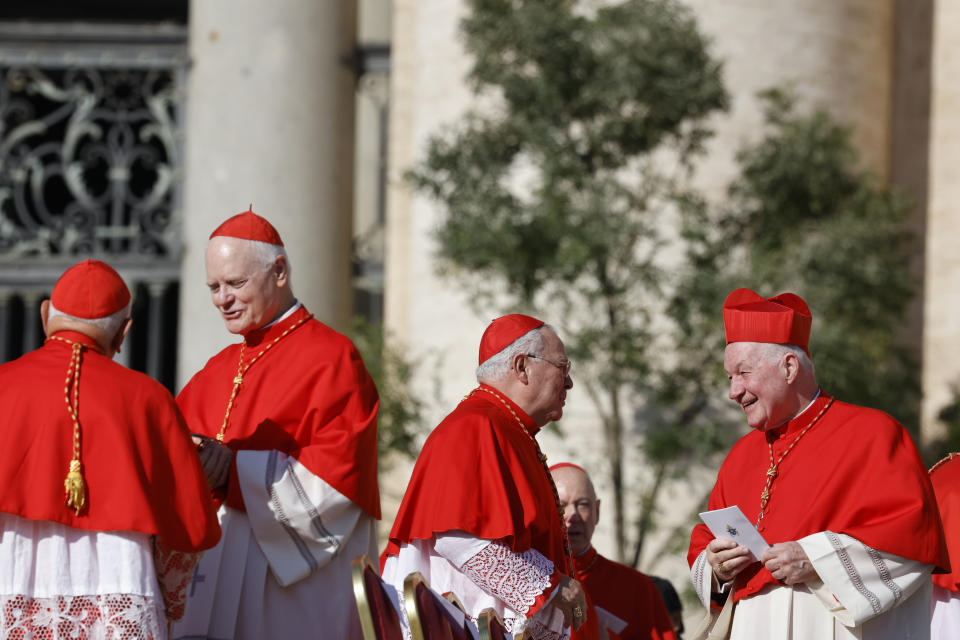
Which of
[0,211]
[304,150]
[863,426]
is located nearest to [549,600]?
[863,426]

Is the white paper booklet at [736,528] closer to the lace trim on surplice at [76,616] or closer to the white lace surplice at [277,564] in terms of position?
Answer: the white lace surplice at [277,564]

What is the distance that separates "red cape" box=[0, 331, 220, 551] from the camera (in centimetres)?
393

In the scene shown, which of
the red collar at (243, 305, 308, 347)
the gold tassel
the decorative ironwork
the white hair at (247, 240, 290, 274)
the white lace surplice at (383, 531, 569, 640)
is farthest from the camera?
the decorative ironwork

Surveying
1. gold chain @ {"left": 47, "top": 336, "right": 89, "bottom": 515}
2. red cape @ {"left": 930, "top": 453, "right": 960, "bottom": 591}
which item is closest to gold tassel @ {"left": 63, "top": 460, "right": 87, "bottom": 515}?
gold chain @ {"left": 47, "top": 336, "right": 89, "bottom": 515}

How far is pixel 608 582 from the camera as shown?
233 inches

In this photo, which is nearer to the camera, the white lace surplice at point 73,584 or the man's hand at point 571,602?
the white lace surplice at point 73,584

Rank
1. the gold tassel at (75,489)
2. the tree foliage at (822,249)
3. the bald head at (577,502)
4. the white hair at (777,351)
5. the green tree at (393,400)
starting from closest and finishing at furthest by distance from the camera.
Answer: the gold tassel at (75,489), the white hair at (777,351), the bald head at (577,502), the tree foliage at (822,249), the green tree at (393,400)

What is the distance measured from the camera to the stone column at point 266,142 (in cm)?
1009

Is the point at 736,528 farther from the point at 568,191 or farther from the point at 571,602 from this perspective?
the point at 568,191

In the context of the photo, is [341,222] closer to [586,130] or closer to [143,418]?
[586,130]

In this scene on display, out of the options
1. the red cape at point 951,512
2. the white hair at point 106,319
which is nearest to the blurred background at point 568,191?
the red cape at point 951,512

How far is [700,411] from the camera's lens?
871 centimetres

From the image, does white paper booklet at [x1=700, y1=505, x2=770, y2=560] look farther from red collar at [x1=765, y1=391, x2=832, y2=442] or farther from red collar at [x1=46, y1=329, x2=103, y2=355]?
red collar at [x1=46, y1=329, x2=103, y2=355]

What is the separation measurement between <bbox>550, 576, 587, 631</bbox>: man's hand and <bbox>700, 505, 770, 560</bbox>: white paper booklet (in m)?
0.42
